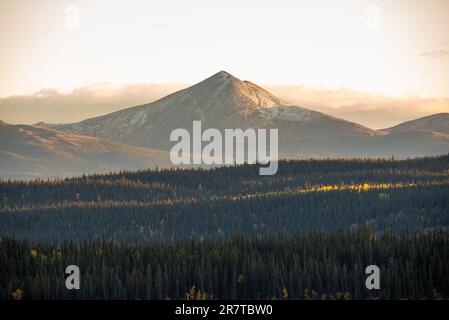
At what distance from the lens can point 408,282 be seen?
104 meters

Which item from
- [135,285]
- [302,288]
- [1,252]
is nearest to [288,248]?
[302,288]
